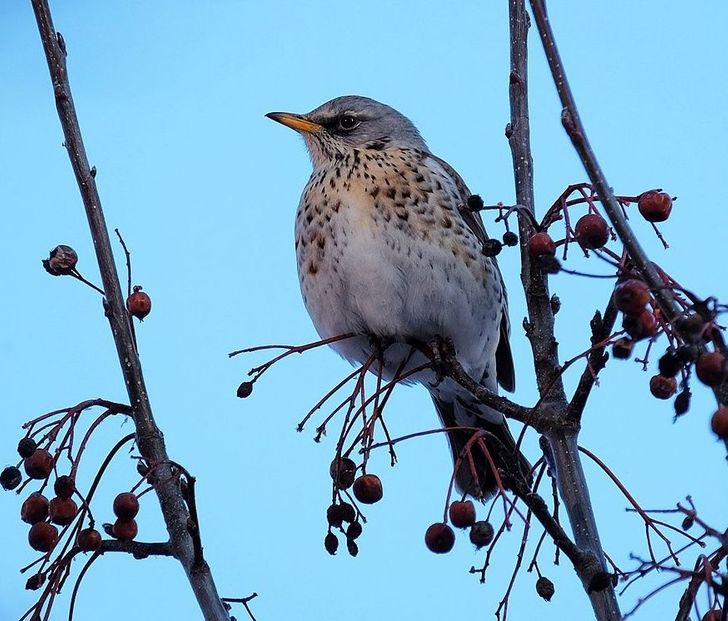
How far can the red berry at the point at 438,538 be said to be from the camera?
7.92 feet

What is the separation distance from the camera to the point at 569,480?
8.18 ft

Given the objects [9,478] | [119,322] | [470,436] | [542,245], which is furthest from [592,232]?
[470,436]

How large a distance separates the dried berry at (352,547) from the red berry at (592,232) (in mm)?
926

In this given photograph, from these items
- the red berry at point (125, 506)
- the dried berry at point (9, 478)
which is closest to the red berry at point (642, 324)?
the red berry at point (125, 506)

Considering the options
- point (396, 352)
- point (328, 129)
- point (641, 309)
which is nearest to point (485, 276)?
point (396, 352)

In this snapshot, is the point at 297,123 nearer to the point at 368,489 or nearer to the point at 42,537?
the point at 368,489

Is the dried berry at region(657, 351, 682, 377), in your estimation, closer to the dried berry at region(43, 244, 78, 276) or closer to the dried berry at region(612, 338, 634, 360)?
the dried berry at region(612, 338, 634, 360)

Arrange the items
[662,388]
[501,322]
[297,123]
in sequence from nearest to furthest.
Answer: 1. [662,388]
2. [501,322]
3. [297,123]

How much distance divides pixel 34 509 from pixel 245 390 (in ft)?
2.11

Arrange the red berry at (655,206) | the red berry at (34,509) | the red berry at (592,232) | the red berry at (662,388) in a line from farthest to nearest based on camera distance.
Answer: the red berry at (34,509), the red berry at (655,206), the red berry at (592,232), the red berry at (662,388)

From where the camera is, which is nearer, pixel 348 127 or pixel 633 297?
pixel 633 297

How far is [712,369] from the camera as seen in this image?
1.60 metres

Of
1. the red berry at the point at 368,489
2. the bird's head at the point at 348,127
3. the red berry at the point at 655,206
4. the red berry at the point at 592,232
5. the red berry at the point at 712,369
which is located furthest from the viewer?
the bird's head at the point at 348,127

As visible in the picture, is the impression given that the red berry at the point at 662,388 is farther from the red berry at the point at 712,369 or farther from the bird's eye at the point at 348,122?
the bird's eye at the point at 348,122
